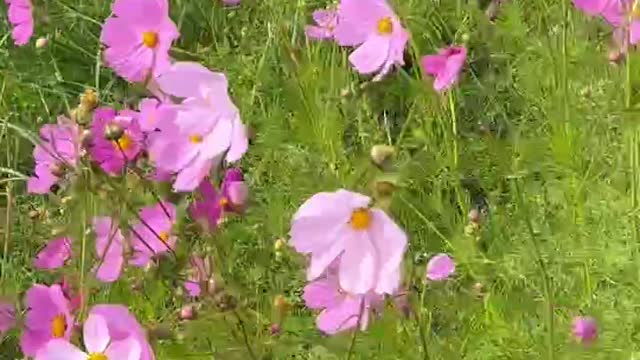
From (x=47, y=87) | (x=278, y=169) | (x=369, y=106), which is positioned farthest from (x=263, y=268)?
(x=47, y=87)

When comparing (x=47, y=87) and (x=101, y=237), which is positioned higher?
(x=101, y=237)

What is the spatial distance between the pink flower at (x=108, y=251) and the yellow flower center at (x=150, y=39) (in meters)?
0.18

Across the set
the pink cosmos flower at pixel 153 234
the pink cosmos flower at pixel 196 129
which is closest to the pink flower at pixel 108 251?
the pink cosmos flower at pixel 153 234

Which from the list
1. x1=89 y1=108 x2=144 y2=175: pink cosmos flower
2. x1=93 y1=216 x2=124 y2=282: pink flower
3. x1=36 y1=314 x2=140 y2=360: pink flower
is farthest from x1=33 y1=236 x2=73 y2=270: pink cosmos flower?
x1=36 y1=314 x2=140 y2=360: pink flower

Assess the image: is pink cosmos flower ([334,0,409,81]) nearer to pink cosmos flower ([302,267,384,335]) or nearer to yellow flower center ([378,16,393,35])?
yellow flower center ([378,16,393,35])

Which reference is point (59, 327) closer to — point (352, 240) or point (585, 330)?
point (352, 240)

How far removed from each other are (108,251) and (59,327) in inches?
3.2

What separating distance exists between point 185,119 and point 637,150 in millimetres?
500

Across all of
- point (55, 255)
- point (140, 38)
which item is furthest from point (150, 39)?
point (55, 255)

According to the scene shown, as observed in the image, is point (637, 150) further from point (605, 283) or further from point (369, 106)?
point (369, 106)

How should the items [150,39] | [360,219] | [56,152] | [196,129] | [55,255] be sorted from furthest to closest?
[55,255] < [150,39] < [56,152] < [196,129] < [360,219]

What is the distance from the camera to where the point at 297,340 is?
1.33 m

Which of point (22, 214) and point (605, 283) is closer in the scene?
point (605, 283)

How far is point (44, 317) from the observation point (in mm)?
1123
